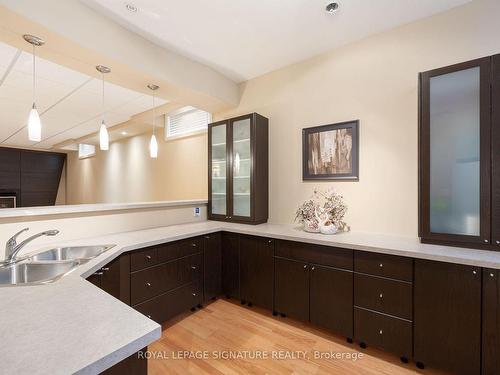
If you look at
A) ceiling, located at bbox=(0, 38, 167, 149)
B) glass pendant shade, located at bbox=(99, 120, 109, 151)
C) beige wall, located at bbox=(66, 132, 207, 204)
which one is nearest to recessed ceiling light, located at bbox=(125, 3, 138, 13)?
ceiling, located at bbox=(0, 38, 167, 149)

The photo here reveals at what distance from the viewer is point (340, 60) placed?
8.40ft

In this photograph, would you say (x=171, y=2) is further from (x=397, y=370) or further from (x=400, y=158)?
(x=397, y=370)

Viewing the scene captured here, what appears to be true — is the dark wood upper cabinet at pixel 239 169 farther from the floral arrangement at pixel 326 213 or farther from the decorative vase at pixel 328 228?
the decorative vase at pixel 328 228

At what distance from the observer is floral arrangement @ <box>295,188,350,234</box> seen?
2.37 metres

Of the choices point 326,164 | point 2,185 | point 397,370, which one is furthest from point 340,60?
point 2,185

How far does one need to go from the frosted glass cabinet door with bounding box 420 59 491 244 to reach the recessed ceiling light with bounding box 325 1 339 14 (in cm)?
89

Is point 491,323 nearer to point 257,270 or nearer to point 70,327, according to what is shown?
point 257,270

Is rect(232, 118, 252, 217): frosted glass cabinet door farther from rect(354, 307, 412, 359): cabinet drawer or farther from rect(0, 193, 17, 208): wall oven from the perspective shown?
rect(0, 193, 17, 208): wall oven

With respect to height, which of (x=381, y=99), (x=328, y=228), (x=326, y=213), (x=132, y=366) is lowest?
(x=132, y=366)

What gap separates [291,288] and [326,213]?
0.80 metres

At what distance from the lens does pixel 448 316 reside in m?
1.63

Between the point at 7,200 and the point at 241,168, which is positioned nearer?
the point at 241,168

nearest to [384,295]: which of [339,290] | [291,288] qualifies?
[339,290]

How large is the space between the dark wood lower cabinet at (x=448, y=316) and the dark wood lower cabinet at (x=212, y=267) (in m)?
1.87
